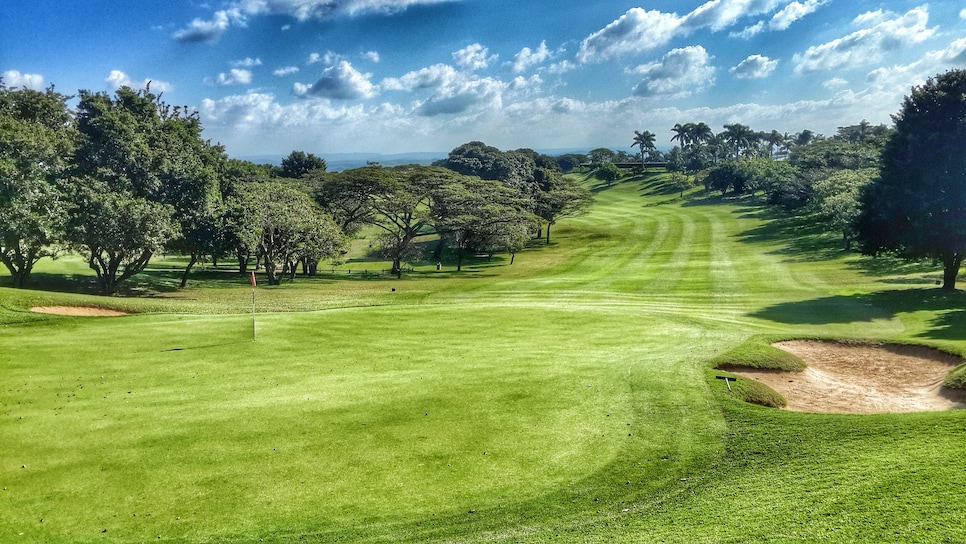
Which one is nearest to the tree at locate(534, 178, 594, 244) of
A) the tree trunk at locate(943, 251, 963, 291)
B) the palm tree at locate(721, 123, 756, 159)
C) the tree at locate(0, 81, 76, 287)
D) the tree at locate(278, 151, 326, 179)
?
the tree at locate(278, 151, 326, 179)

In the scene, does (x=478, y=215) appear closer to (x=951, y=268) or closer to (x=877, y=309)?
(x=877, y=309)

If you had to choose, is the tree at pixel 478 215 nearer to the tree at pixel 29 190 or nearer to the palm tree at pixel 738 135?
the tree at pixel 29 190

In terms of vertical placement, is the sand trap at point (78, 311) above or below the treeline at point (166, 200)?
below

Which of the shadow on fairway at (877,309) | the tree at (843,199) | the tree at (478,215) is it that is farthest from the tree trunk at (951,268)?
the tree at (478,215)

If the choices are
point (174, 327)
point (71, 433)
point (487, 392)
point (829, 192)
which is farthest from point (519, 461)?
point (829, 192)

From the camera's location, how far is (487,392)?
15.1 metres

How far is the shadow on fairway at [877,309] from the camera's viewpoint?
26.9m

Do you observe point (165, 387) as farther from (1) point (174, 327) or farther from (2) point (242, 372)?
(1) point (174, 327)

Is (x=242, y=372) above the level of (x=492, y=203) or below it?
below

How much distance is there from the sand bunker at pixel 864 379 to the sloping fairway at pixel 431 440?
6.10 feet

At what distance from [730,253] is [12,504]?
232 feet

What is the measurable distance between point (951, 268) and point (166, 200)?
192ft

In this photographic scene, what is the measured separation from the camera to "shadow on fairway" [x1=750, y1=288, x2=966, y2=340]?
1061 inches

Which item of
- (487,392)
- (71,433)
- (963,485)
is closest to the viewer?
(963,485)
